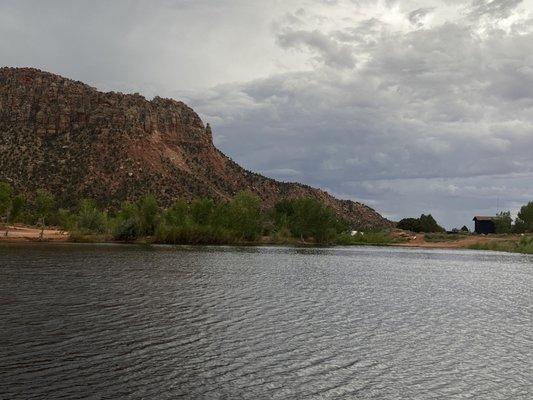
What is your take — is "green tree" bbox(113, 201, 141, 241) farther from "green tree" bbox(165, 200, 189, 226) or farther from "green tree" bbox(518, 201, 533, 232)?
"green tree" bbox(518, 201, 533, 232)

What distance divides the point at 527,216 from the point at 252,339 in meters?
190

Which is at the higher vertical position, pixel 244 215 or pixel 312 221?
pixel 312 221

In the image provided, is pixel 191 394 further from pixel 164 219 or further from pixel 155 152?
pixel 155 152

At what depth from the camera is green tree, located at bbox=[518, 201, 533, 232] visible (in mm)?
189950

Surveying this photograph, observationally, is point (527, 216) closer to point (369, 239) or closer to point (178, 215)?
point (369, 239)

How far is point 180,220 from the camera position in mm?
128625

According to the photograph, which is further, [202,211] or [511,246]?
[511,246]

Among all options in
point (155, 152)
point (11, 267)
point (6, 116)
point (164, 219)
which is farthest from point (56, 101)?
point (11, 267)

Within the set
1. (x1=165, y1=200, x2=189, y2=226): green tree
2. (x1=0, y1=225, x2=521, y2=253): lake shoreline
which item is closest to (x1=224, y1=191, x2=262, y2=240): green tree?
(x1=0, y1=225, x2=521, y2=253): lake shoreline

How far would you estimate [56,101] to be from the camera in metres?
195

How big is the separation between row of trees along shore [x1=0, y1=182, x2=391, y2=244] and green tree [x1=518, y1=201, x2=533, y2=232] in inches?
3086

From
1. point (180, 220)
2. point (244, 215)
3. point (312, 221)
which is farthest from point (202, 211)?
point (312, 221)

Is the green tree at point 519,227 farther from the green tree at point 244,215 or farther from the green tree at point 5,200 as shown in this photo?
the green tree at point 5,200

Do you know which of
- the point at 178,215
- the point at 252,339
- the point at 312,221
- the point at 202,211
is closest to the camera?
the point at 252,339
